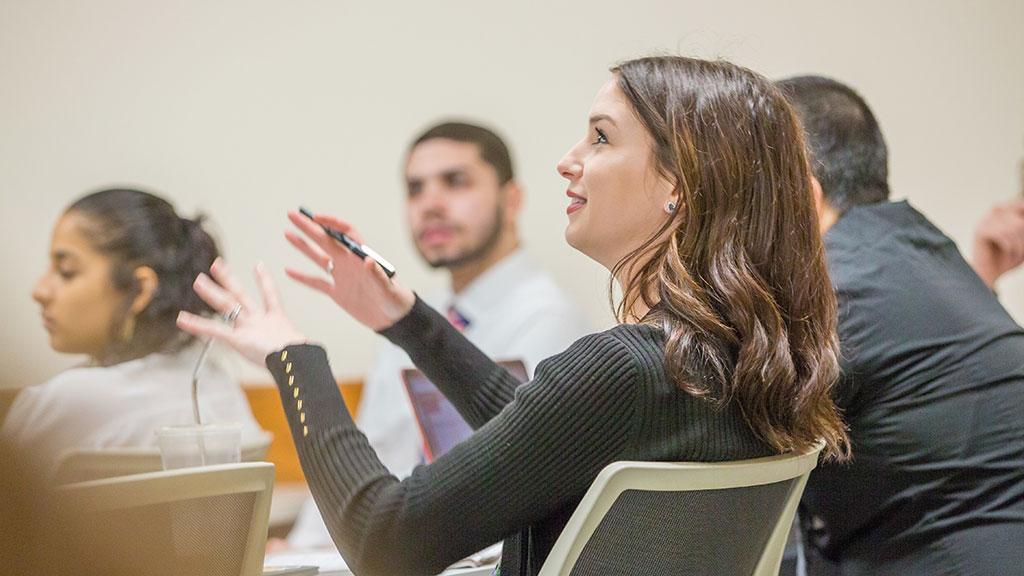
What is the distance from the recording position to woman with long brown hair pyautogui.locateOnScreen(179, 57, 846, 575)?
875 mm

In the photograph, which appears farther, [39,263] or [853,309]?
[39,263]

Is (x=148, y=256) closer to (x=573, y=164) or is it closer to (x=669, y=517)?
(x=573, y=164)

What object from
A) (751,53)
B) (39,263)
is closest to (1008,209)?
(751,53)

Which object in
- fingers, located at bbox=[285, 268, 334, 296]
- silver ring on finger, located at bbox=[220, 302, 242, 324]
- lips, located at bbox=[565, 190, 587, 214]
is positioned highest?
lips, located at bbox=[565, 190, 587, 214]

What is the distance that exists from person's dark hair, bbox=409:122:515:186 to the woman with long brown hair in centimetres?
188

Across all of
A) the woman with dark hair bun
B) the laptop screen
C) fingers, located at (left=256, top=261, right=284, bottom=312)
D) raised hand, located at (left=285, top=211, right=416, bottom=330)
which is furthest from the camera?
the woman with dark hair bun

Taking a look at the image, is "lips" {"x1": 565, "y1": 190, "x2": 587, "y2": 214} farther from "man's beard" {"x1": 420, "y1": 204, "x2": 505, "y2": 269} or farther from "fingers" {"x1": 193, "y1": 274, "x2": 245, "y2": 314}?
"man's beard" {"x1": 420, "y1": 204, "x2": 505, "y2": 269}

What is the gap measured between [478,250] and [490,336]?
0.33 meters

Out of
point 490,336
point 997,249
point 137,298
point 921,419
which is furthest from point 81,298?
point 997,249

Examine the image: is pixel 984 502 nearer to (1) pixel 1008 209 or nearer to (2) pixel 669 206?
(2) pixel 669 206

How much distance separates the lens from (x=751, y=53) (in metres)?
2.93

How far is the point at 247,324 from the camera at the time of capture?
109 cm

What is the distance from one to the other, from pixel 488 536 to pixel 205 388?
1.13 meters

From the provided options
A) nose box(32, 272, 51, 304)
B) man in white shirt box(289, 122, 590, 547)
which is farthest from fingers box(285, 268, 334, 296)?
man in white shirt box(289, 122, 590, 547)
